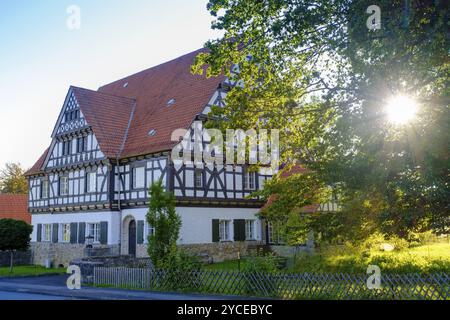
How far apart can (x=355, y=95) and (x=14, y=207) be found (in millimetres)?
38896

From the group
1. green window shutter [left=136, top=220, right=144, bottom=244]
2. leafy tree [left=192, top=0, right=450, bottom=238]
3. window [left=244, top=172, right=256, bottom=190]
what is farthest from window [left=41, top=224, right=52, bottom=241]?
leafy tree [left=192, top=0, right=450, bottom=238]

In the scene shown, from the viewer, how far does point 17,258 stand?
35.1 m

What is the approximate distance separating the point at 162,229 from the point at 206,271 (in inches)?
111

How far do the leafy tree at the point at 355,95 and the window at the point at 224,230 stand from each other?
1233 cm

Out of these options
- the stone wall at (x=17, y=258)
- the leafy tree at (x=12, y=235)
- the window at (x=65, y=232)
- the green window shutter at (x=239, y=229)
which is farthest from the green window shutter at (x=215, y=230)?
the stone wall at (x=17, y=258)

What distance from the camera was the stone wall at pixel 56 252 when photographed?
104 ft

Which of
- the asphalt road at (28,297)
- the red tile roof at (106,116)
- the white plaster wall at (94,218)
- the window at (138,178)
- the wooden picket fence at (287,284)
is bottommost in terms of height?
the asphalt road at (28,297)

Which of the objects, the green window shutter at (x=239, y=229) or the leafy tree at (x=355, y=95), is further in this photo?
the green window shutter at (x=239, y=229)

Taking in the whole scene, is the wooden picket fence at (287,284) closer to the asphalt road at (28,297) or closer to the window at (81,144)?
the asphalt road at (28,297)

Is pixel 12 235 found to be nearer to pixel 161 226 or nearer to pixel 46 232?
pixel 46 232

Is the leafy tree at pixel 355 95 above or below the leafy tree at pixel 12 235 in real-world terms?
above

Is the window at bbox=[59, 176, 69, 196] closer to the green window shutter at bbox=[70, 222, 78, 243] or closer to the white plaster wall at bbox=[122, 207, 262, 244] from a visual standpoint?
the green window shutter at bbox=[70, 222, 78, 243]

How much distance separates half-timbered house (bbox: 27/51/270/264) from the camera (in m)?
27.7

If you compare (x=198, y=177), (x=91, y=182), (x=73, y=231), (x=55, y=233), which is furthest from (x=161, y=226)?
(x=55, y=233)
